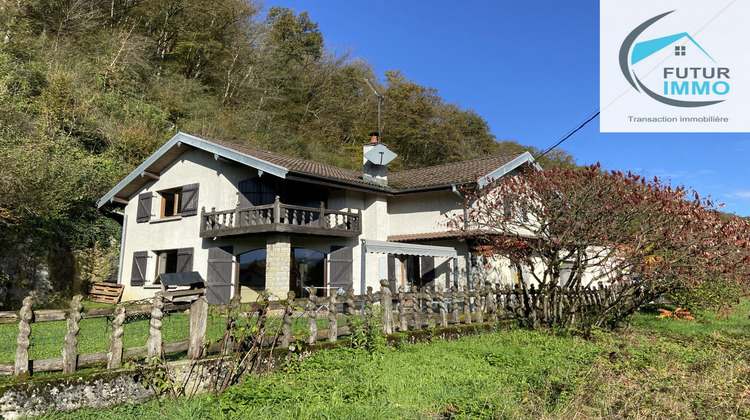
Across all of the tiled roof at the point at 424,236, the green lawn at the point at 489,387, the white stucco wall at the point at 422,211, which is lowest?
the green lawn at the point at 489,387

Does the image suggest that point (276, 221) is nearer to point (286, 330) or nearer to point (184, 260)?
point (184, 260)

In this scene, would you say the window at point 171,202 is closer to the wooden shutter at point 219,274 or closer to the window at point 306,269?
the wooden shutter at point 219,274

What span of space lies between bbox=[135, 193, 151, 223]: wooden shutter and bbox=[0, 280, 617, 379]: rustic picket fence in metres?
11.4

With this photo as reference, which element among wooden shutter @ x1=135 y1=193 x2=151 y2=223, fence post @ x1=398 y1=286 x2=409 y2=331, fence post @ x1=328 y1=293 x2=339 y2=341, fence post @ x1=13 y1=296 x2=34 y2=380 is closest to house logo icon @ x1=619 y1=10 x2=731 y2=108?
fence post @ x1=398 y1=286 x2=409 y2=331

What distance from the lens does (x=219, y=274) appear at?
15188mm

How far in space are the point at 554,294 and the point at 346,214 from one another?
7336 mm

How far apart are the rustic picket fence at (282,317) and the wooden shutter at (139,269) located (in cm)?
1044

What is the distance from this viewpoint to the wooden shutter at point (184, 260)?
15805mm

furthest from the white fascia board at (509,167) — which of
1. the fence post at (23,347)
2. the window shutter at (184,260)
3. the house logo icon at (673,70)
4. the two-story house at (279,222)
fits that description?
the fence post at (23,347)

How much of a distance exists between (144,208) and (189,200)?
8.74ft

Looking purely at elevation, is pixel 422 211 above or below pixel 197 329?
above

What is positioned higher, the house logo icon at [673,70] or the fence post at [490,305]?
the house logo icon at [673,70]

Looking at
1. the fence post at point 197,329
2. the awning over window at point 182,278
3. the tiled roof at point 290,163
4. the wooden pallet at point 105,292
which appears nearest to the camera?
the fence post at point 197,329

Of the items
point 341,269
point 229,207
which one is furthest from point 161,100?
point 341,269
